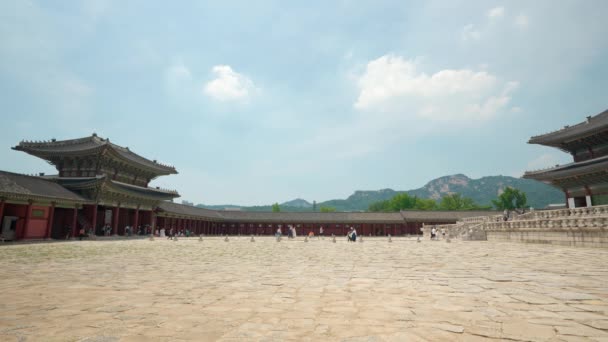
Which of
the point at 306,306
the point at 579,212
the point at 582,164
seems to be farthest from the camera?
the point at 582,164

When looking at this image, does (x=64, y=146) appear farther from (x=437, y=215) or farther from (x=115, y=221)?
(x=437, y=215)

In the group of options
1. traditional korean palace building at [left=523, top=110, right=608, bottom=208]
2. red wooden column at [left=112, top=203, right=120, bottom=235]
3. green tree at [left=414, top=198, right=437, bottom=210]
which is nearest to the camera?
traditional korean palace building at [left=523, top=110, right=608, bottom=208]

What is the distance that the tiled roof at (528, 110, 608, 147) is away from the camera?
26609 millimetres

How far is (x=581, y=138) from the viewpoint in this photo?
28359 millimetres

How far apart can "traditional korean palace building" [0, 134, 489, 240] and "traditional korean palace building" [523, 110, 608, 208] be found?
20695mm

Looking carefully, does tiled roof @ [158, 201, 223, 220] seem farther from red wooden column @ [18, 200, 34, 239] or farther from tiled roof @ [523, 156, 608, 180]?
tiled roof @ [523, 156, 608, 180]

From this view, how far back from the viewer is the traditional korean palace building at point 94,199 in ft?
68.8

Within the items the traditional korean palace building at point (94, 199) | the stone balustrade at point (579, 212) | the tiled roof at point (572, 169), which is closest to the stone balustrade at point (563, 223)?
the stone balustrade at point (579, 212)

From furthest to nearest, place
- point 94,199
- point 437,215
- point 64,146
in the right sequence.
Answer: point 437,215
point 64,146
point 94,199

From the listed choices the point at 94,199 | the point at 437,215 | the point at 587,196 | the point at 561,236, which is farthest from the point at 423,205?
the point at 94,199

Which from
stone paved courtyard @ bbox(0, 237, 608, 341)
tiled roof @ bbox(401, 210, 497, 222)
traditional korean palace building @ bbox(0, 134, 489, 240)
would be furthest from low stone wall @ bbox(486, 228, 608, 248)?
traditional korean palace building @ bbox(0, 134, 489, 240)

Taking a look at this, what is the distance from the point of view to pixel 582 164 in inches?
1069

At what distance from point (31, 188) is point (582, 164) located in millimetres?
42627

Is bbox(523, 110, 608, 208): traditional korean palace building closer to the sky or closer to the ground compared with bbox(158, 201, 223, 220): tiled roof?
closer to the sky
